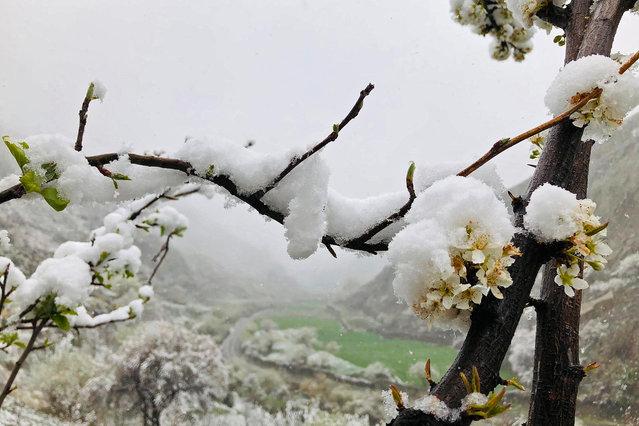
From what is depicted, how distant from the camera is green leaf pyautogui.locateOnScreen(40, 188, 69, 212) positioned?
304 mm

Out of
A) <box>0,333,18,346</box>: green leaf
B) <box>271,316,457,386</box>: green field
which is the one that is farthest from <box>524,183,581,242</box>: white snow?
<box>271,316,457,386</box>: green field

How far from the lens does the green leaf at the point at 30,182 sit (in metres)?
0.29

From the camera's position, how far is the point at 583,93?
0.33 m

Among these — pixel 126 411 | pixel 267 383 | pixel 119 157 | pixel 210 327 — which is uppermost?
pixel 210 327

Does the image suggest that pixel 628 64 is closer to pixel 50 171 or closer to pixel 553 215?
pixel 553 215

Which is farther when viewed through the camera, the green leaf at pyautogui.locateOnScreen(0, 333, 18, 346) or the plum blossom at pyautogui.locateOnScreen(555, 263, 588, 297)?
the green leaf at pyautogui.locateOnScreen(0, 333, 18, 346)

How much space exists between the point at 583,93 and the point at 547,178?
0.08 meters

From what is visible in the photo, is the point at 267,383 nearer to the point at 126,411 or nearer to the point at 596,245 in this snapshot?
the point at 126,411

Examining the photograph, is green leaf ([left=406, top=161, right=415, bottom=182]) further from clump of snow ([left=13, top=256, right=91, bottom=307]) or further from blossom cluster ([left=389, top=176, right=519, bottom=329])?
clump of snow ([left=13, top=256, right=91, bottom=307])

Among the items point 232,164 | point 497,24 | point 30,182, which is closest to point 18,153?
point 30,182

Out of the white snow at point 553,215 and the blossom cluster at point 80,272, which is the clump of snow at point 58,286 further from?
the white snow at point 553,215

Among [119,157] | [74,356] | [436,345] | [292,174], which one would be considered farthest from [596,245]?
[74,356]

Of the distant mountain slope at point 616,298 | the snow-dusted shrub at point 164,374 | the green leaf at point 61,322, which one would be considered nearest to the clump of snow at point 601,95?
the green leaf at point 61,322

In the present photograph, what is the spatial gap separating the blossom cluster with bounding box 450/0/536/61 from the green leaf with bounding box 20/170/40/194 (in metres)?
0.64
